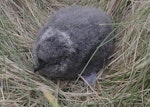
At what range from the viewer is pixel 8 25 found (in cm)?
307

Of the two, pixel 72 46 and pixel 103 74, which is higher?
pixel 72 46

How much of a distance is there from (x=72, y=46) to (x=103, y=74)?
325 millimetres

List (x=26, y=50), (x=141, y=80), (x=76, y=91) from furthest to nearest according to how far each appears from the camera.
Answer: (x=26, y=50) < (x=76, y=91) < (x=141, y=80)

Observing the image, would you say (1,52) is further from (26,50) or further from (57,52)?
(57,52)

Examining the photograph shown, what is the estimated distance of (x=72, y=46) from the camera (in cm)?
257

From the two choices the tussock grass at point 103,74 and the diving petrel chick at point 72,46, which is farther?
A: the diving petrel chick at point 72,46

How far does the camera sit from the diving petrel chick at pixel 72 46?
2555 millimetres

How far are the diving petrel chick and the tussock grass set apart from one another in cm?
8

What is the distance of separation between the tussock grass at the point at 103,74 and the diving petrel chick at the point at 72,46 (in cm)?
8

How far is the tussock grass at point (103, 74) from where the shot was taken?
2.43 m

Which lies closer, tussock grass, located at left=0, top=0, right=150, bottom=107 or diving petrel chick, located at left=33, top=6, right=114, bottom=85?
tussock grass, located at left=0, top=0, right=150, bottom=107

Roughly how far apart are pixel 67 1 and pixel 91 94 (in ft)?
3.85

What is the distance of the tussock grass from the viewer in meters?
2.43

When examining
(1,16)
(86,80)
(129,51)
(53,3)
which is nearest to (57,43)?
(86,80)
